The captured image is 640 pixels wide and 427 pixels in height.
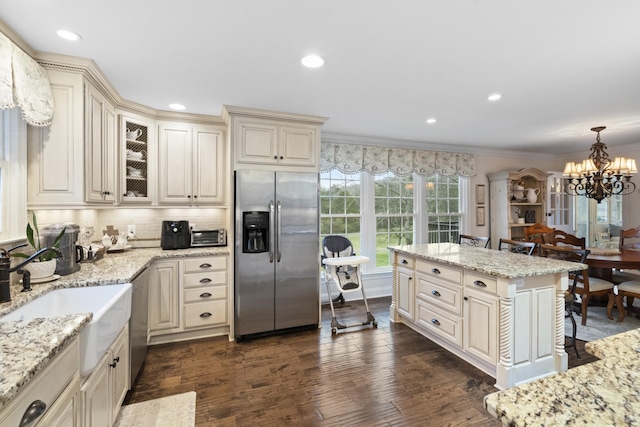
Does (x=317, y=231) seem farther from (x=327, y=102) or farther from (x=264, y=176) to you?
(x=327, y=102)

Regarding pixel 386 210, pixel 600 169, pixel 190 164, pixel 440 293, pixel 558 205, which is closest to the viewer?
pixel 440 293

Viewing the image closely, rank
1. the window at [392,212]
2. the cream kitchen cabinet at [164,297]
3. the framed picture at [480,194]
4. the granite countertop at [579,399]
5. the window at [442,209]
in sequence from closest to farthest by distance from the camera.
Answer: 1. the granite countertop at [579,399]
2. the cream kitchen cabinet at [164,297]
3. the window at [392,212]
4. the window at [442,209]
5. the framed picture at [480,194]

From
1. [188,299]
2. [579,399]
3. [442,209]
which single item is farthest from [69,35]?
[442,209]

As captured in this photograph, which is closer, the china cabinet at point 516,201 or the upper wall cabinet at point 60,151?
the upper wall cabinet at point 60,151

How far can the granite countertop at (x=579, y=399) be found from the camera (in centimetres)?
66

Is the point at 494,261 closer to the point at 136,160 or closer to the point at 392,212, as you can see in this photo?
the point at 392,212


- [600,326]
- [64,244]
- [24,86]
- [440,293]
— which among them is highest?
[24,86]

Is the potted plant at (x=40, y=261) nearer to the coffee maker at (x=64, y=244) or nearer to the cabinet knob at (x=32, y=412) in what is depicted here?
the coffee maker at (x=64, y=244)

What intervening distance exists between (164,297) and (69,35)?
230 cm

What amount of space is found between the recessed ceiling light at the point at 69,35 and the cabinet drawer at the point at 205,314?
2422mm

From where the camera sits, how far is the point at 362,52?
206 centimetres

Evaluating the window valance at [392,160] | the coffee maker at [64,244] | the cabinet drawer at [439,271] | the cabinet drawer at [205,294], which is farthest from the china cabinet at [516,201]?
the coffee maker at [64,244]

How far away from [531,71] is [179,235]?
143 inches

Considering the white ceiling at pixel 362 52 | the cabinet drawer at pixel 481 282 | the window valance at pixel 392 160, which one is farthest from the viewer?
the window valance at pixel 392 160
